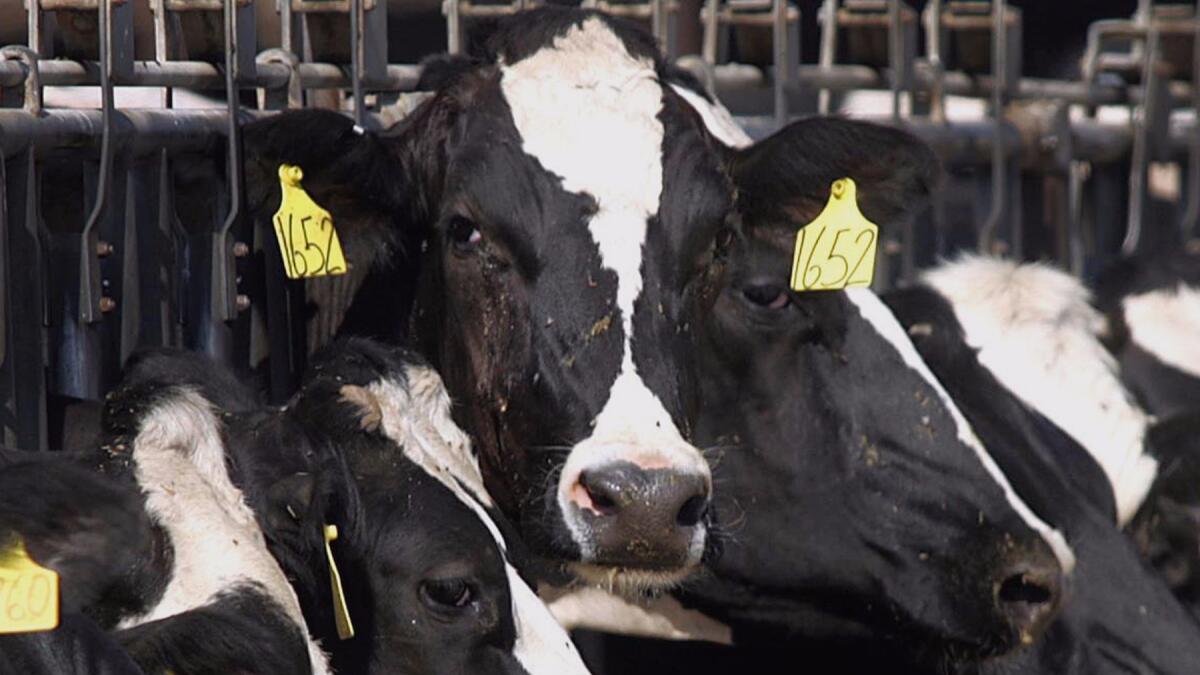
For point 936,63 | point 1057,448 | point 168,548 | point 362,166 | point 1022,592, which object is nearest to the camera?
point 168,548

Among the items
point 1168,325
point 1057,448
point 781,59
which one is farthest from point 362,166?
point 1168,325

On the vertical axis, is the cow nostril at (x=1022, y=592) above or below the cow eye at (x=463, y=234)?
below

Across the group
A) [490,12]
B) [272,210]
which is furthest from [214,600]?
[490,12]

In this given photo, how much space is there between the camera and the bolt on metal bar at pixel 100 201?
452 centimetres

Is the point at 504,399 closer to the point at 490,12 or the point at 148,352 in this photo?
the point at 148,352

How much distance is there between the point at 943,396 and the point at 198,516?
2.33 metres

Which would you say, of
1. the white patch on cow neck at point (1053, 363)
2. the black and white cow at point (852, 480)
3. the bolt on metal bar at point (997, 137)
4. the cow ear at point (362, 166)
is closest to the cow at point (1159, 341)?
the bolt on metal bar at point (997, 137)

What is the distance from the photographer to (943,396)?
18.2 feet

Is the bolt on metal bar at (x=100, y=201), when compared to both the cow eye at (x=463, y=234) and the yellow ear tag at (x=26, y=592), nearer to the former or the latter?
the cow eye at (x=463, y=234)

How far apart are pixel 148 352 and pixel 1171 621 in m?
2.95

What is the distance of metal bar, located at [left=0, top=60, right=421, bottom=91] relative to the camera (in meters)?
4.75

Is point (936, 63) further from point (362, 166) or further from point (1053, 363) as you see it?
point (362, 166)

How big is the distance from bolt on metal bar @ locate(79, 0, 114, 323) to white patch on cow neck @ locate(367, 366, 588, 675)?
25.3 inches

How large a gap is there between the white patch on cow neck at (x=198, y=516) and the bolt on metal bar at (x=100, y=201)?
68cm
